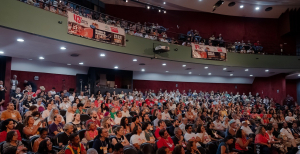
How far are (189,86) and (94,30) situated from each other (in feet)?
39.1

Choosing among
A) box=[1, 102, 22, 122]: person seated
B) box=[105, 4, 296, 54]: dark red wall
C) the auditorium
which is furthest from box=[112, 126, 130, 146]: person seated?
box=[105, 4, 296, 54]: dark red wall

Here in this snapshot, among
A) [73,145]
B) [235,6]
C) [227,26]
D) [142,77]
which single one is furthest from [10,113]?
[227,26]

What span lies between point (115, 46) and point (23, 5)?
3.79 meters

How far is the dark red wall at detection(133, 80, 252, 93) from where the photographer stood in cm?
1742

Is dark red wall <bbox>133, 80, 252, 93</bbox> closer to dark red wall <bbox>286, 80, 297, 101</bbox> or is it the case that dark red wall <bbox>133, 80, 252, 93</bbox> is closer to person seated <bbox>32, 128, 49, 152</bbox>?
dark red wall <bbox>286, 80, 297, 101</bbox>

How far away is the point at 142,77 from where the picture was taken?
17141mm

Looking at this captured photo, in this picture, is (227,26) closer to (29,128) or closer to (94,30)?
(94,30)

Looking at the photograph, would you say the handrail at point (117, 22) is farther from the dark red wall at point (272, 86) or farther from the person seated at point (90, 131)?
the person seated at point (90, 131)

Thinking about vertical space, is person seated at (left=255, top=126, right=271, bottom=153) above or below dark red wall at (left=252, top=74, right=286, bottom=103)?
below

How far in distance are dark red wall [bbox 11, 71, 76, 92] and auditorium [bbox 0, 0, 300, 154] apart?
59 millimetres

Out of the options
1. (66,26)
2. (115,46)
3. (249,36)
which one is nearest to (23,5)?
(66,26)

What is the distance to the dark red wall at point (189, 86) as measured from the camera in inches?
686

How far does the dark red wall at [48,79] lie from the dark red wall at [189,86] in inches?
193

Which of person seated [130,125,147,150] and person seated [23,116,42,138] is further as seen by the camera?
person seated [130,125,147,150]
